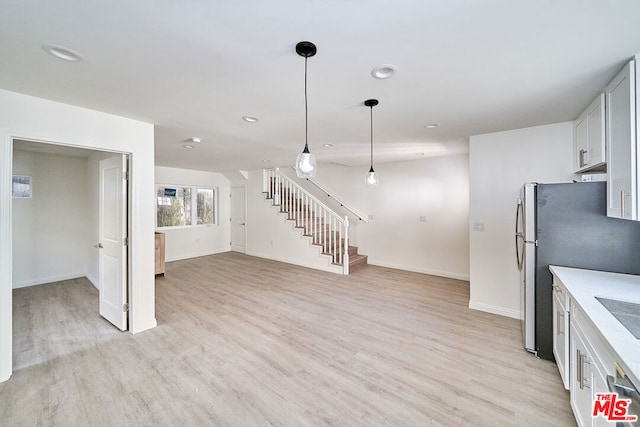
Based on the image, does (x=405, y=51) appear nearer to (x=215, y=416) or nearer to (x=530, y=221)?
(x=530, y=221)

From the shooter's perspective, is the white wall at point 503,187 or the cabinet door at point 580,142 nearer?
the cabinet door at point 580,142

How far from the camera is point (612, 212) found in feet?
6.43

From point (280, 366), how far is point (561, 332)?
7.96 feet

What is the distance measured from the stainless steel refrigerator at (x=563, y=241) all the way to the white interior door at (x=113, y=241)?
440 cm

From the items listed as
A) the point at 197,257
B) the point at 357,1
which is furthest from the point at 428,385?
the point at 197,257

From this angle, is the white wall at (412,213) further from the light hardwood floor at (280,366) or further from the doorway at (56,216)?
the doorway at (56,216)

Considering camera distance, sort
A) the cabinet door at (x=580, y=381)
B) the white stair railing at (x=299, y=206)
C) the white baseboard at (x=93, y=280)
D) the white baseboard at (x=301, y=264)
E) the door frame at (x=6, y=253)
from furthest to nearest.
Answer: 1. the white stair railing at (x=299, y=206)
2. the white baseboard at (x=301, y=264)
3. the white baseboard at (x=93, y=280)
4. the door frame at (x=6, y=253)
5. the cabinet door at (x=580, y=381)

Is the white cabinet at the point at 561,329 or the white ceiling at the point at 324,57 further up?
the white ceiling at the point at 324,57

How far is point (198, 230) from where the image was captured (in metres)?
7.11

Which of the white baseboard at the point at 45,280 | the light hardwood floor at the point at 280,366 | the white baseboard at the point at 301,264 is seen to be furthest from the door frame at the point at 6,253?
the white baseboard at the point at 301,264

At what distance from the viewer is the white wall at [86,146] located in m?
2.14

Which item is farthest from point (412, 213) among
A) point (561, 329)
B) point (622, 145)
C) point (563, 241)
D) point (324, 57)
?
point (324, 57)

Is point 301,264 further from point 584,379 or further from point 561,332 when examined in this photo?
point 584,379

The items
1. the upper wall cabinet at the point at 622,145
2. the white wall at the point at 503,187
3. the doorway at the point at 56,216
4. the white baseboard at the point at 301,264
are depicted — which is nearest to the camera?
the upper wall cabinet at the point at 622,145
